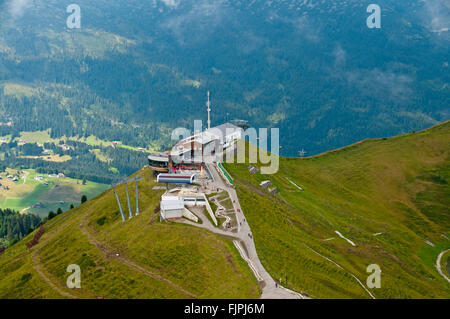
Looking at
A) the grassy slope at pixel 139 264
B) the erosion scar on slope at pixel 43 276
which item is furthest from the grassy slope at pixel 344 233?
the erosion scar on slope at pixel 43 276

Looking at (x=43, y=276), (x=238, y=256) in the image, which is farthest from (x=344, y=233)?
(x=43, y=276)

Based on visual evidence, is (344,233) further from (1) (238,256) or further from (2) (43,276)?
(2) (43,276)

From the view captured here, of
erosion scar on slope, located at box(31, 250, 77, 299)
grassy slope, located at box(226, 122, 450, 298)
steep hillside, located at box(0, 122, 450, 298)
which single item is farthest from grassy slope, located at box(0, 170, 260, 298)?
grassy slope, located at box(226, 122, 450, 298)

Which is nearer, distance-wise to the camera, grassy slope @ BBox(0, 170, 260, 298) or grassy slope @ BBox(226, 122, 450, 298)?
grassy slope @ BBox(0, 170, 260, 298)

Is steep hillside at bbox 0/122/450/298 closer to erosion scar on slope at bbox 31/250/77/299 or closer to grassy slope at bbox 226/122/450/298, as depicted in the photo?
erosion scar on slope at bbox 31/250/77/299

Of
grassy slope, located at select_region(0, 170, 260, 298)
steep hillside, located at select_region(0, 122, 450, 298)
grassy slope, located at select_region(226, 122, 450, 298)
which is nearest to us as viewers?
grassy slope, located at select_region(0, 170, 260, 298)
